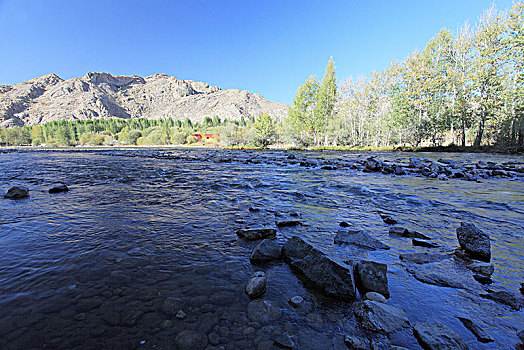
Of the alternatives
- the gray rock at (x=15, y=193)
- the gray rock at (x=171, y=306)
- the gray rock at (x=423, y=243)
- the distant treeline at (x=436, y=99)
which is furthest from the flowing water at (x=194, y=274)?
the distant treeline at (x=436, y=99)

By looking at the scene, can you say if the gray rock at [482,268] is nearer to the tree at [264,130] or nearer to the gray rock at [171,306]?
the gray rock at [171,306]

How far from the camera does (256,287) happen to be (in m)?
2.58

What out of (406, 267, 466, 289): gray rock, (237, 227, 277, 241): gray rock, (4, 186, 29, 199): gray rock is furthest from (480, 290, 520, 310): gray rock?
(4, 186, 29, 199): gray rock

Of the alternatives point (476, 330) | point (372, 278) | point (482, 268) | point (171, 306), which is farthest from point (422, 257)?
point (171, 306)

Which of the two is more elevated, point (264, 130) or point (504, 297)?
point (264, 130)

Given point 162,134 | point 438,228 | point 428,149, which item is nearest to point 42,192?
point 438,228

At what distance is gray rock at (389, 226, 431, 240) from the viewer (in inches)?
163

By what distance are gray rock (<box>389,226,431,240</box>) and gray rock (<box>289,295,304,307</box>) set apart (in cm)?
281

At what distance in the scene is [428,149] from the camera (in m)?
35.5

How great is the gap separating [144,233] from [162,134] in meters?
105

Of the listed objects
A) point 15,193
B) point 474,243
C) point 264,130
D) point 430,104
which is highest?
point 430,104

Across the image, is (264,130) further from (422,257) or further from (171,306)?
(171,306)

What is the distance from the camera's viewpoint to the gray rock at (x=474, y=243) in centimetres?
333

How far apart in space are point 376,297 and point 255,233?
7.34 feet
